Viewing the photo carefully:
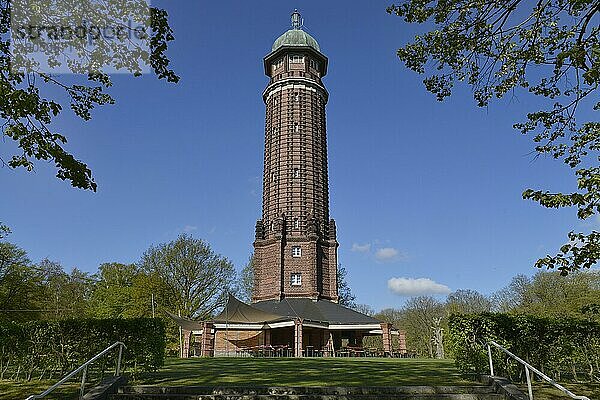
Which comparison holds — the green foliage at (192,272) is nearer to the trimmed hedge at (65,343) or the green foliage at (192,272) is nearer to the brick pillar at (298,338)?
the brick pillar at (298,338)

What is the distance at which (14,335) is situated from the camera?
10.6 m

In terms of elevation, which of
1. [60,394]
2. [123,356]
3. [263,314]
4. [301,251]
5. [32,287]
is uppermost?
[301,251]

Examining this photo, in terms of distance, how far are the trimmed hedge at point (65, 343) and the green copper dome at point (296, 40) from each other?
37.0m

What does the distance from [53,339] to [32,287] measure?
28286 mm

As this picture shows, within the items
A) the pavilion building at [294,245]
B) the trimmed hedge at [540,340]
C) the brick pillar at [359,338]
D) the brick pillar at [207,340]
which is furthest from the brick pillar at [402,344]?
the trimmed hedge at [540,340]

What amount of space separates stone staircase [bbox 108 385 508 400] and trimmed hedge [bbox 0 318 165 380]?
1660 millimetres

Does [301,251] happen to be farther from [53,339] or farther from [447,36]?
[447,36]

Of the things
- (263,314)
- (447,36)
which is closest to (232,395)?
(447,36)

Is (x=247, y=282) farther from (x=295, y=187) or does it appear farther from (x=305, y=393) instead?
(x=305, y=393)

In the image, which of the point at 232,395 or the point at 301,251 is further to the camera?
the point at 301,251

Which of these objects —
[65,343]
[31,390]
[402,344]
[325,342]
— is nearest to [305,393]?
[31,390]

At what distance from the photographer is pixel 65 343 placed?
10469mm

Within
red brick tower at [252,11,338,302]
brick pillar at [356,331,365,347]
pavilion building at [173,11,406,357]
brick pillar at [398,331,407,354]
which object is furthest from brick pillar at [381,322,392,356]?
red brick tower at [252,11,338,302]

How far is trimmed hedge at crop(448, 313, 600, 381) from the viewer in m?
10.4
